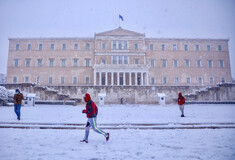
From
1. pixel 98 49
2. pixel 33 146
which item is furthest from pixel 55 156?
pixel 98 49

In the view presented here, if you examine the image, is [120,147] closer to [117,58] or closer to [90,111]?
[90,111]

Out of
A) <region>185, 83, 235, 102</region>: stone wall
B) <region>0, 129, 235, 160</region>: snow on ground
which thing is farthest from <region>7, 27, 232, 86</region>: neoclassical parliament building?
<region>0, 129, 235, 160</region>: snow on ground

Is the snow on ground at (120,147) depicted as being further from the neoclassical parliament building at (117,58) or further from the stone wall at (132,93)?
the neoclassical parliament building at (117,58)

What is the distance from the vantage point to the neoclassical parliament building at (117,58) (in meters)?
Answer: 39.8

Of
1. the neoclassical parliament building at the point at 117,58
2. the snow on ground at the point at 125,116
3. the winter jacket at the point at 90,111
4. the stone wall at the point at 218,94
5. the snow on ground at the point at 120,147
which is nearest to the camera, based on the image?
the snow on ground at the point at 120,147

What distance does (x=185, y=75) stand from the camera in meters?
40.7

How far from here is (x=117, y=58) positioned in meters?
39.5

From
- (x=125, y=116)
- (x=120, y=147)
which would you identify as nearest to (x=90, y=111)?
(x=120, y=147)

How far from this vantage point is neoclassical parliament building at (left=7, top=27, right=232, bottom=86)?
1565 inches

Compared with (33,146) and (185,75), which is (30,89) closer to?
(33,146)

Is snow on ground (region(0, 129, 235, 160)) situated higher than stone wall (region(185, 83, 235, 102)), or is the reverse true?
stone wall (region(185, 83, 235, 102))

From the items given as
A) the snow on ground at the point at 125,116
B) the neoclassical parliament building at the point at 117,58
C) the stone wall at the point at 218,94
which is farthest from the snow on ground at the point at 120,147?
the neoclassical parliament building at the point at 117,58

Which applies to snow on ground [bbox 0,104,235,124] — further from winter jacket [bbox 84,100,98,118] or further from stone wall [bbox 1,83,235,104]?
stone wall [bbox 1,83,235,104]

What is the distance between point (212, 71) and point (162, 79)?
12.5m
